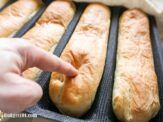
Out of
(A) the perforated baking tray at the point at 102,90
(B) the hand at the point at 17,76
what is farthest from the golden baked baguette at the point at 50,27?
(B) the hand at the point at 17,76

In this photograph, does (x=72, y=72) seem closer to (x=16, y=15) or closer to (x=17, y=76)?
(x=17, y=76)

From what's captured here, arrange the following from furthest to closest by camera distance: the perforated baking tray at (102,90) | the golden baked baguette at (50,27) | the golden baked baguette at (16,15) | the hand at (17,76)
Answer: the golden baked baguette at (16,15) → the golden baked baguette at (50,27) → the perforated baking tray at (102,90) → the hand at (17,76)

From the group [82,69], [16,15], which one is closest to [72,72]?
[82,69]

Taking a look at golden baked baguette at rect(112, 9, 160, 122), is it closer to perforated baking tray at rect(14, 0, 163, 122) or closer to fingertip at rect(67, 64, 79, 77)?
perforated baking tray at rect(14, 0, 163, 122)

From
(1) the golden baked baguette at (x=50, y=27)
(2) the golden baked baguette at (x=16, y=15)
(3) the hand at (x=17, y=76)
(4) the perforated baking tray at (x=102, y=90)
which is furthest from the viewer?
(2) the golden baked baguette at (x=16, y=15)

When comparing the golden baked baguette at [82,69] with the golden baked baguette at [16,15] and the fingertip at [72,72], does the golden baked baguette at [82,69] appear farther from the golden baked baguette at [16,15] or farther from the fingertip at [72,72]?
the golden baked baguette at [16,15]

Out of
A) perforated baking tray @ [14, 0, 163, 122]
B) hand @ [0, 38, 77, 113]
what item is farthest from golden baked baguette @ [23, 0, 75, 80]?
hand @ [0, 38, 77, 113]
